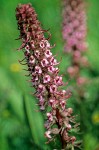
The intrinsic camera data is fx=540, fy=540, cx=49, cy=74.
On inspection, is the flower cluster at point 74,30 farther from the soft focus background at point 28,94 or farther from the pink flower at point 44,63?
the pink flower at point 44,63

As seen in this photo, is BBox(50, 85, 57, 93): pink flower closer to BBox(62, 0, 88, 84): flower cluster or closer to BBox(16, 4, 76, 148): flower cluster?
BBox(16, 4, 76, 148): flower cluster

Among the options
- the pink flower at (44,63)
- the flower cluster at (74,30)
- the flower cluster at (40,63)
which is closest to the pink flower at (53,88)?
the flower cluster at (40,63)

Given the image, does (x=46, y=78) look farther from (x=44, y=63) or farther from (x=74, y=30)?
(x=74, y=30)

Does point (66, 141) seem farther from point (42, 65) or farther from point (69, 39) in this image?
point (69, 39)

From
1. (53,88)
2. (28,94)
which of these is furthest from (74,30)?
(53,88)

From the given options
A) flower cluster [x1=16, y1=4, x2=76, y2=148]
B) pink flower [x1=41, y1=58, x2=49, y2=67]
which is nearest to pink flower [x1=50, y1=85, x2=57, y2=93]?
flower cluster [x1=16, y1=4, x2=76, y2=148]

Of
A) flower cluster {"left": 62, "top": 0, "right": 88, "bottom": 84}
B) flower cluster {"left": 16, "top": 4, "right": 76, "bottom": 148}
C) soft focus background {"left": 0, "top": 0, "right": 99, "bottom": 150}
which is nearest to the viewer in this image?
flower cluster {"left": 16, "top": 4, "right": 76, "bottom": 148}
